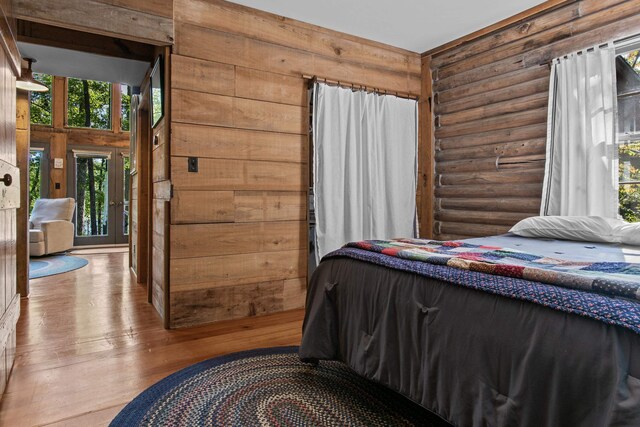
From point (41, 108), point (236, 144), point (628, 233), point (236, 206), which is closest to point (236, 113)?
point (236, 144)

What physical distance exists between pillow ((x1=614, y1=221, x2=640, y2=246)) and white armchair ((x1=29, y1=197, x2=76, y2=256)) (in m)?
7.06

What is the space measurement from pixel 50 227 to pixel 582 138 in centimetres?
699

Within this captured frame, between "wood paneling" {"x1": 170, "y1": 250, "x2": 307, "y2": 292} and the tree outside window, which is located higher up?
the tree outside window

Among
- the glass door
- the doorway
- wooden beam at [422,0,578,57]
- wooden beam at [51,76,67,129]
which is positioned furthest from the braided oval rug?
wooden beam at [51,76,67,129]

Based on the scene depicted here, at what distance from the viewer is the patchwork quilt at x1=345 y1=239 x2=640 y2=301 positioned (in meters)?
1.07

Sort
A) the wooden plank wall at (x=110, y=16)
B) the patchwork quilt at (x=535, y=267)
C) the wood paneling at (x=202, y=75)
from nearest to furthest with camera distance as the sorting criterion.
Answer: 1. the patchwork quilt at (x=535, y=267)
2. the wooden plank wall at (x=110, y=16)
3. the wood paneling at (x=202, y=75)

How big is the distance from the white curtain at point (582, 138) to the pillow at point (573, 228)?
1.18 feet

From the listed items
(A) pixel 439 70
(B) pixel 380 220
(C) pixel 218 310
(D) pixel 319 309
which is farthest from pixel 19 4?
(A) pixel 439 70

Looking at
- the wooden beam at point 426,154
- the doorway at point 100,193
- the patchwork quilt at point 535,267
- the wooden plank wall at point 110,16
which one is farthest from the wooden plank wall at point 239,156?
the doorway at point 100,193

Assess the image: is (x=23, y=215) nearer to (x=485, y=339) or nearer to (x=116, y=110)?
(x=485, y=339)

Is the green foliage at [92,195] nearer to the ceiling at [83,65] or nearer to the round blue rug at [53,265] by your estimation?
the round blue rug at [53,265]

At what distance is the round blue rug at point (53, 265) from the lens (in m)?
4.87

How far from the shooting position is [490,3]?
314cm

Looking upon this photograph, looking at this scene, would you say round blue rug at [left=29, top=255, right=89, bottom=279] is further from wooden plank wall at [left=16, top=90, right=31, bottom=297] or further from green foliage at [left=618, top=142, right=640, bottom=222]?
green foliage at [left=618, top=142, right=640, bottom=222]
